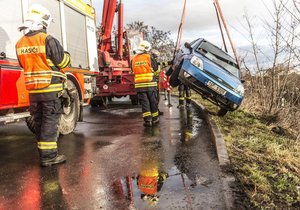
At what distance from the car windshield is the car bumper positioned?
0.88 meters

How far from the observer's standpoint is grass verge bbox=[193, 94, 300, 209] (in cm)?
338

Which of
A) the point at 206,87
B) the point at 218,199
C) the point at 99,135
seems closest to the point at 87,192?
the point at 218,199

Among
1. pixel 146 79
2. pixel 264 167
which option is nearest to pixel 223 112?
pixel 146 79

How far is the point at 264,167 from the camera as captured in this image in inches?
171

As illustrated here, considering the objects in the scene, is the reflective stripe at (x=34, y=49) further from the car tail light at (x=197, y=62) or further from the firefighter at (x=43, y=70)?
the car tail light at (x=197, y=62)

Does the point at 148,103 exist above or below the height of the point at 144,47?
below

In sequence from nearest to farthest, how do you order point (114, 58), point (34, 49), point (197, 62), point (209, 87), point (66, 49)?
point (34, 49) < point (66, 49) < point (209, 87) < point (197, 62) < point (114, 58)

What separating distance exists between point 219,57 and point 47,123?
545 cm

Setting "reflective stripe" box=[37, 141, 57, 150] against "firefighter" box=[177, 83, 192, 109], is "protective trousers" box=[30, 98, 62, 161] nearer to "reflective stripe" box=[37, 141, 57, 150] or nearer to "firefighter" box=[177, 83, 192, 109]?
"reflective stripe" box=[37, 141, 57, 150]

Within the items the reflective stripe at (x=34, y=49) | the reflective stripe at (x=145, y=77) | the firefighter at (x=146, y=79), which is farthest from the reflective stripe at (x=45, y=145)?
the reflective stripe at (x=145, y=77)

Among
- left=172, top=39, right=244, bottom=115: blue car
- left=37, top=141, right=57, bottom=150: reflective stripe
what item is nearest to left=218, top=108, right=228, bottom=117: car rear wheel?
left=172, top=39, right=244, bottom=115: blue car

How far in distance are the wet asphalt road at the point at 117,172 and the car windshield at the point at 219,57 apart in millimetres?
2189

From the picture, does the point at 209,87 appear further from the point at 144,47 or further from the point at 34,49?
the point at 34,49

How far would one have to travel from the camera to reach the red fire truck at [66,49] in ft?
17.1
